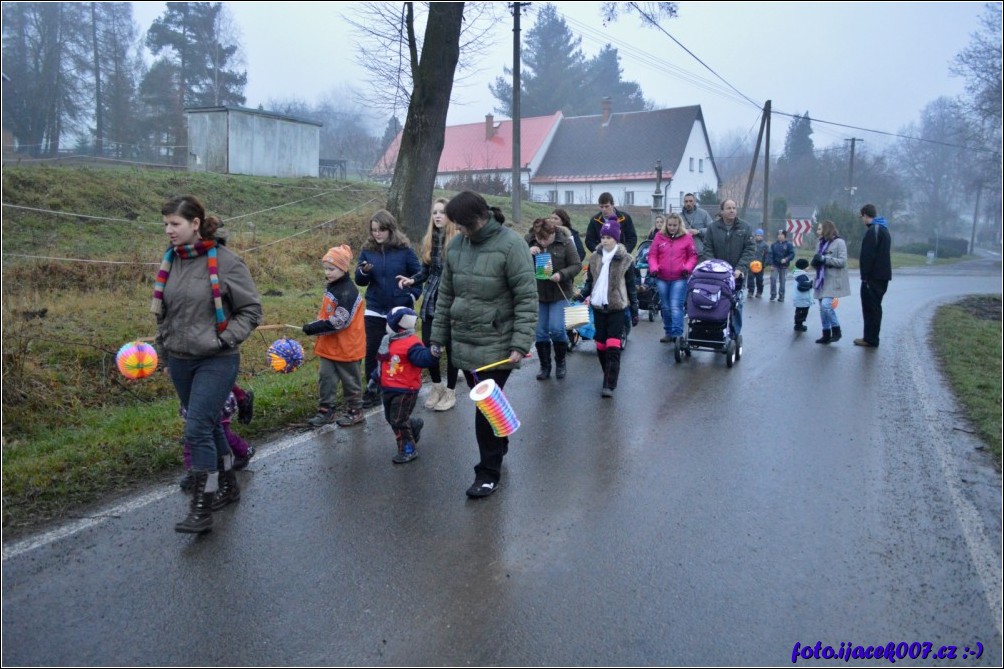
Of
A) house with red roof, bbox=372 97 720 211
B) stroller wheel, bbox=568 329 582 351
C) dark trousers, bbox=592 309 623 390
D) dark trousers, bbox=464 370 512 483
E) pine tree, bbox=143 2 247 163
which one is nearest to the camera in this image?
dark trousers, bbox=464 370 512 483

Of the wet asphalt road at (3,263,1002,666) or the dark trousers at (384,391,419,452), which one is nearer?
the wet asphalt road at (3,263,1002,666)

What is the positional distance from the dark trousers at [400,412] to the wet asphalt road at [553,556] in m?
0.23

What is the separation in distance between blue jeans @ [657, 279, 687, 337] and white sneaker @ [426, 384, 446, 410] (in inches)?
152

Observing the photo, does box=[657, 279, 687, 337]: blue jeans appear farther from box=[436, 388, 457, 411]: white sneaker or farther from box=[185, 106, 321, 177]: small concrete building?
box=[185, 106, 321, 177]: small concrete building

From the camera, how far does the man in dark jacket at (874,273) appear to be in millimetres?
11289

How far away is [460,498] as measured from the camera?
5.30m

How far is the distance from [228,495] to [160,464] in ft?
3.29

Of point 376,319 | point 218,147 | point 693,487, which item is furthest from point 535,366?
point 218,147

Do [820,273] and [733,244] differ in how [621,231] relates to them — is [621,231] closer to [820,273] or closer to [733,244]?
[733,244]

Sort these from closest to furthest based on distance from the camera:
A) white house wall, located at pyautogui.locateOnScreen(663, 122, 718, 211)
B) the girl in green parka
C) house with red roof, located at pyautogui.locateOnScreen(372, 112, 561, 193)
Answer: the girl in green parka
white house wall, located at pyautogui.locateOnScreen(663, 122, 718, 211)
house with red roof, located at pyautogui.locateOnScreen(372, 112, 561, 193)

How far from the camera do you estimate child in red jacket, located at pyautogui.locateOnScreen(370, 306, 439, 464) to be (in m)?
5.88

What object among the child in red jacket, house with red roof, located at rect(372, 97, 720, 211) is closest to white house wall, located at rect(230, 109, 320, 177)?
house with red roof, located at rect(372, 97, 720, 211)

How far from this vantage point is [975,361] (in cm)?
1042

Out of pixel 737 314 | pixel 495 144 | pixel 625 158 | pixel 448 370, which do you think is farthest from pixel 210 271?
pixel 495 144
